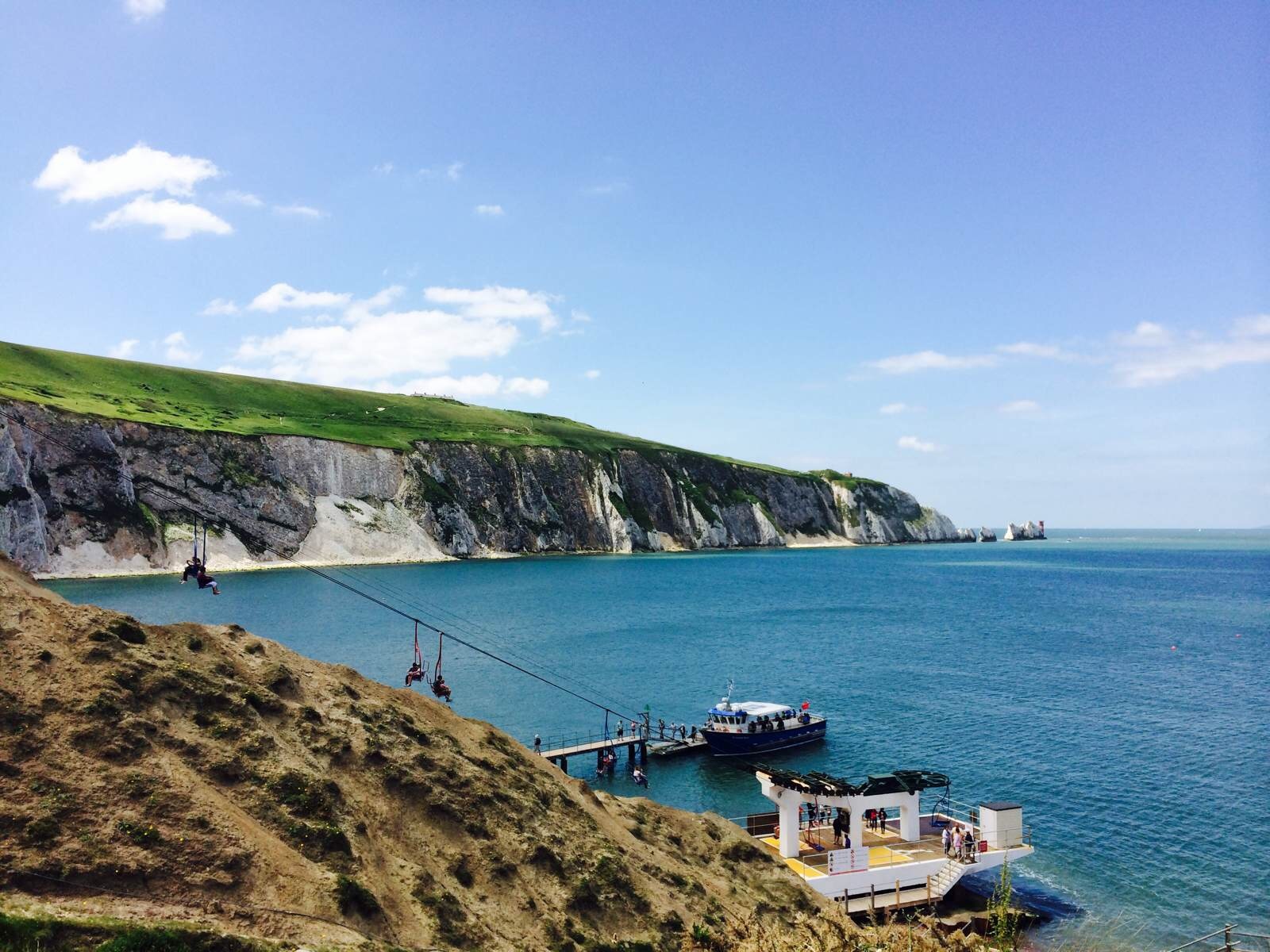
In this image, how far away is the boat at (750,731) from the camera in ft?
175

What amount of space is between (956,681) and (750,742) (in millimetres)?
29587

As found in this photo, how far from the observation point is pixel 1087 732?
190ft

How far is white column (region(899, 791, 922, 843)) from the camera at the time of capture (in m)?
35.1

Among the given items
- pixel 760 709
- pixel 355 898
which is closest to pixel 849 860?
pixel 355 898

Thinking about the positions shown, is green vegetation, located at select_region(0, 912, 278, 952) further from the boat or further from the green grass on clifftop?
the green grass on clifftop

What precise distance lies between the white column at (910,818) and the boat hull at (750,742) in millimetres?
18201

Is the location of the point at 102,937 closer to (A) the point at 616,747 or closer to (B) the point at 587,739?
(A) the point at 616,747

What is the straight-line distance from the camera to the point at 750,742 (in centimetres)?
5334

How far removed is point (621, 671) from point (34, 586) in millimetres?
56134

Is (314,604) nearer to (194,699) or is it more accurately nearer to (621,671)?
(621,671)

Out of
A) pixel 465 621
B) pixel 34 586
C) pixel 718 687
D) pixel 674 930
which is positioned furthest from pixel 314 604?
pixel 674 930

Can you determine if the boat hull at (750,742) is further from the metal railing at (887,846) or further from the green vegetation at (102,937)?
the green vegetation at (102,937)

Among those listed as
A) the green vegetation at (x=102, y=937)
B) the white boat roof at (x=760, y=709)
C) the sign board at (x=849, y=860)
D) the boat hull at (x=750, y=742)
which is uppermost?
the green vegetation at (x=102, y=937)

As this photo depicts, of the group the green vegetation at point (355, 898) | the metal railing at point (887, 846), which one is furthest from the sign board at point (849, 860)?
the green vegetation at point (355, 898)
